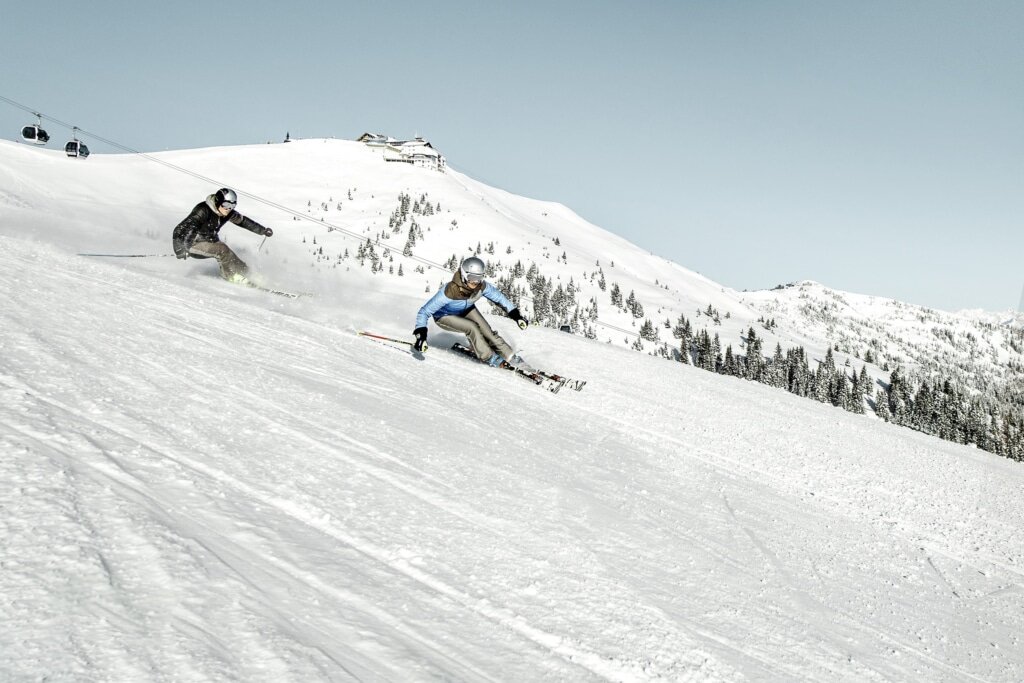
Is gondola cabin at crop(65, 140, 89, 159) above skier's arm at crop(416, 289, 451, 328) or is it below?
above

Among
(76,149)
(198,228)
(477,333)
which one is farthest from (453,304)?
(76,149)

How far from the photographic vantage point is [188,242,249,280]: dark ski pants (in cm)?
1319

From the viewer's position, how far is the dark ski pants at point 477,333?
1139cm

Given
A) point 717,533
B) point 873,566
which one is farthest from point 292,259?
point 873,566

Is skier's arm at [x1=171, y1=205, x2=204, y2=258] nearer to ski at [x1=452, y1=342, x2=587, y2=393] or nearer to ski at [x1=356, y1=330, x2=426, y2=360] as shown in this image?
ski at [x1=356, y1=330, x2=426, y2=360]

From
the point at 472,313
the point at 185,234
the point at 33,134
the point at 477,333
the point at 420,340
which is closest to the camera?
the point at 420,340

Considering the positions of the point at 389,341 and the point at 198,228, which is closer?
the point at 389,341

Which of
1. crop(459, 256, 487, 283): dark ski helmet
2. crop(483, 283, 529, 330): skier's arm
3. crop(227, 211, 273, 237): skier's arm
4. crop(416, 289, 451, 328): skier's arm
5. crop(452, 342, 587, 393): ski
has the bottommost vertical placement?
crop(452, 342, 587, 393): ski

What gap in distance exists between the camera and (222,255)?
13.4 m

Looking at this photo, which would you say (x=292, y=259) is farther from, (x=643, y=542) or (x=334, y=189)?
(x=334, y=189)

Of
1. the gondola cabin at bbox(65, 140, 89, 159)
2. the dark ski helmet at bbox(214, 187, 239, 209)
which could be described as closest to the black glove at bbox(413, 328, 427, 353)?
the dark ski helmet at bbox(214, 187, 239, 209)

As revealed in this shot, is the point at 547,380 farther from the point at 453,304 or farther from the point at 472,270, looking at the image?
the point at 472,270

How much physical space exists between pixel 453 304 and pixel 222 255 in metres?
6.03

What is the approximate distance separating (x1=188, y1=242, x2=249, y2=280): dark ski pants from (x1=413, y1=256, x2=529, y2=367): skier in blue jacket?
5.34m
